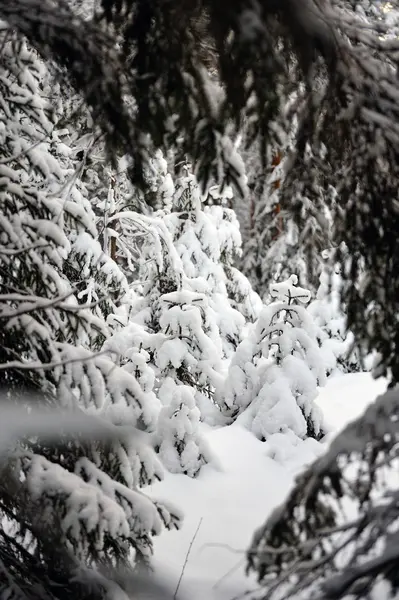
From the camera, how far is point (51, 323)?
3084 mm

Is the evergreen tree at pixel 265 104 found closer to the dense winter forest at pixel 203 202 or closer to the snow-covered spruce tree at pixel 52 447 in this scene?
the dense winter forest at pixel 203 202

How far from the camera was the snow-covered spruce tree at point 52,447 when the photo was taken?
2570 millimetres

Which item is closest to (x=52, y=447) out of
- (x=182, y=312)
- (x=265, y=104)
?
(x=265, y=104)

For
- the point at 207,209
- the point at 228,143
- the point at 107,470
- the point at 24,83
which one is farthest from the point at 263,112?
the point at 207,209

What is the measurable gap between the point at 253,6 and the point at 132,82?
0.56 m

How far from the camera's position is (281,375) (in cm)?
745

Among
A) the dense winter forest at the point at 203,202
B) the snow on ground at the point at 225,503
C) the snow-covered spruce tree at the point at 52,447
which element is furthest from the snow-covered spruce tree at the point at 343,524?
the snow on ground at the point at 225,503

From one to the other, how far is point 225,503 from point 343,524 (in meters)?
4.17

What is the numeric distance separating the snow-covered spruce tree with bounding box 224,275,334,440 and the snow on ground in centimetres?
29

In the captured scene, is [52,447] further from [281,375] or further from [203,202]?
[281,375]

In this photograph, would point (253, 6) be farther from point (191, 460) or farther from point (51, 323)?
point (191, 460)

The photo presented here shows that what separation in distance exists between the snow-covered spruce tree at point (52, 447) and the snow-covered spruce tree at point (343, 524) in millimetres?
847

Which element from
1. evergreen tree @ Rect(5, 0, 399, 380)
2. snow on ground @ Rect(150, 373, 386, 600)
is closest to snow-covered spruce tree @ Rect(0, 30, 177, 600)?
evergreen tree @ Rect(5, 0, 399, 380)

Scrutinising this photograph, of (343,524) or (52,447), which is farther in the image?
(52,447)
